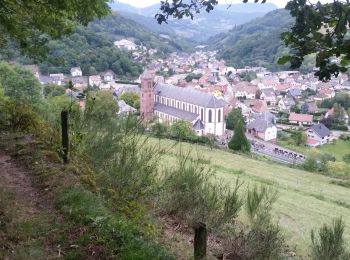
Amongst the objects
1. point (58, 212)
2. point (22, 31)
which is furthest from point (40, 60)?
point (58, 212)

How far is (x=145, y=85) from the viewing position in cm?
6234

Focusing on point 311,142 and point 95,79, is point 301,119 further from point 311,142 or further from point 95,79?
point 95,79

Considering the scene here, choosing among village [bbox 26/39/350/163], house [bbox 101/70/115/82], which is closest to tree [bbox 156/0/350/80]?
village [bbox 26/39/350/163]

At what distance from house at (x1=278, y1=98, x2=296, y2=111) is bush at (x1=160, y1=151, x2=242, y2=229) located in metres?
78.0

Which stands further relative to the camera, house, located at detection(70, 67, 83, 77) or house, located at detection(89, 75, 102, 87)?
house, located at detection(70, 67, 83, 77)

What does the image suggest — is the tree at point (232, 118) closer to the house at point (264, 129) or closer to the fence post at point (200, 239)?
the house at point (264, 129)

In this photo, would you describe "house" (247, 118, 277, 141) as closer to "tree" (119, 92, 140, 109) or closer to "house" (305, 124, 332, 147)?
"house" (305, 124, 332, 147)

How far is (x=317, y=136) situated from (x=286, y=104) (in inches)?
1187

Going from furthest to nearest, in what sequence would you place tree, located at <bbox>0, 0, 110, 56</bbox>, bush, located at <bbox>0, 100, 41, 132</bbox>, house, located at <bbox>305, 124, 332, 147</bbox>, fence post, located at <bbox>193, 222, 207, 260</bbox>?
house, located at <bbox>305, 124, 332, 147</bbox> → bush, located at <bbox>0, 100, 41, 132</bbox> → tree, located at <bbox>0, 0, 110, 56</bbox> → fence post, located at <bbox>193, 222, 207, 260</bbox>

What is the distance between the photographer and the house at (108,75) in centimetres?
8603

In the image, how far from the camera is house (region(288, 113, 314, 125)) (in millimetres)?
65231

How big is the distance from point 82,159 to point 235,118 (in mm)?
53067

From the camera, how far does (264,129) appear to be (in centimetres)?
5512

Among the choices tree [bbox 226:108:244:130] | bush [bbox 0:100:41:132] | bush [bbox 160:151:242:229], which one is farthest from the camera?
tree [bbox 226:108:244:130]
